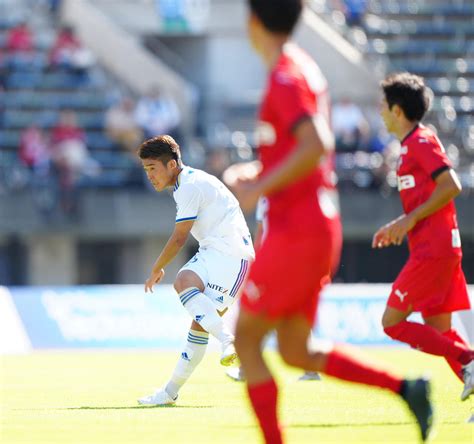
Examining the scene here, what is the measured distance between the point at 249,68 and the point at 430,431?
22.1 m

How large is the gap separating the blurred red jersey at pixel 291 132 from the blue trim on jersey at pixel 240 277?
3692 millimetres

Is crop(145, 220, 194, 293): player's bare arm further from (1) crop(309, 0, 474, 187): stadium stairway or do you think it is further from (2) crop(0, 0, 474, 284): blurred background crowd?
(1) crop(309, 0, 474, 187): stadium stairway

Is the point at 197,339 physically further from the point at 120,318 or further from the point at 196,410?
the point at 120,318

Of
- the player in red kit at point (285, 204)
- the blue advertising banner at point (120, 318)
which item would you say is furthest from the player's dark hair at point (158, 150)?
the blue advertising banner at point (120, 318)

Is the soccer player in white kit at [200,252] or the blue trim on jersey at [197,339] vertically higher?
the soccer player in white kit at [200,252]

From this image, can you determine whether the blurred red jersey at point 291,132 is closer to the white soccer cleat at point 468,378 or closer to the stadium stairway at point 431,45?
the white soccer cleat at point 468,378

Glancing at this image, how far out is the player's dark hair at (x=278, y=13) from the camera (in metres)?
5.85

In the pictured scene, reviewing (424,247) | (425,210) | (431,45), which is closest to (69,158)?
(431,45)

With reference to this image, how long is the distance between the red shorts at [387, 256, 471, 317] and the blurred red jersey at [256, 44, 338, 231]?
8.76 ft

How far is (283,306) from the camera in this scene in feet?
19.1

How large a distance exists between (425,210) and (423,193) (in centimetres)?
45

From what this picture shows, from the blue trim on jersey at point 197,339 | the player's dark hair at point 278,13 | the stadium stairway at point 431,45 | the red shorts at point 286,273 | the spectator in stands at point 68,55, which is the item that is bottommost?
the spectator in stands at point 68,55

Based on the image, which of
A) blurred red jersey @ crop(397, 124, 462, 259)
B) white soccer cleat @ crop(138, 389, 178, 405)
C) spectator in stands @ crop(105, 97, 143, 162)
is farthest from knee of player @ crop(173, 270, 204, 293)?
spectator in stands @ crop(105, 97, 143, 162)

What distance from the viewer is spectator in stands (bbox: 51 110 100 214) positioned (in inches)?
870
